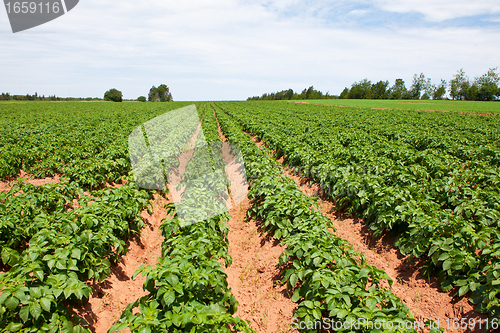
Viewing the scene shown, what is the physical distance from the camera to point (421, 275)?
439 cm

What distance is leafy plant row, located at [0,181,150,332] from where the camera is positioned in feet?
8.89

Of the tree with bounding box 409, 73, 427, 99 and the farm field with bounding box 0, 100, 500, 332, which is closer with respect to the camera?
the farm field with bounding box 0, 100, 500, 332

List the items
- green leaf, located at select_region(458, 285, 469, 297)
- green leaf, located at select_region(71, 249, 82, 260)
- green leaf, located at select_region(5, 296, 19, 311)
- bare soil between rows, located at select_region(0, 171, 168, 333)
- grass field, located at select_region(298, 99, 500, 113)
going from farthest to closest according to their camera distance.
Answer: grass field, located at select_region(298, 99, 500, 113) → bare soil between rows, located at select_region(0, 171, 168, 333) → green leaf, located at select_region(458, 285, 469, 297) → green leaf, located at select_region(71, 249, 82, 260) → green leaf, located at select_region(5, 296, 19, 311)

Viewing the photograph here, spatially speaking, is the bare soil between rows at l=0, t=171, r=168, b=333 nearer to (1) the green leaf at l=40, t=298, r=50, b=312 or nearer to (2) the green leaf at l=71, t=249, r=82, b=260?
(2) the green leaf at l=71, t=249, r=82, b=260

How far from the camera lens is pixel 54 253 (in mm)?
3418

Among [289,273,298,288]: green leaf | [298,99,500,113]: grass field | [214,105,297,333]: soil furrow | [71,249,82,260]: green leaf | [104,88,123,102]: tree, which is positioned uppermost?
[104,88,123,102]: tree

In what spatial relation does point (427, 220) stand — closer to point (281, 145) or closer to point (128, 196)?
point (128, 196)

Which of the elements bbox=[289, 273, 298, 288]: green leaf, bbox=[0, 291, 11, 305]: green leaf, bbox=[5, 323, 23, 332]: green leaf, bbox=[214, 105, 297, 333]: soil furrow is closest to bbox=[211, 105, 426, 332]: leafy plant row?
bbox=[289, 273, 298, 288]: green leaf

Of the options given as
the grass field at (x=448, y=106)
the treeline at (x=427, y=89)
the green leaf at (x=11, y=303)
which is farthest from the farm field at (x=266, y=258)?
the treeline at (x=427, y=89)

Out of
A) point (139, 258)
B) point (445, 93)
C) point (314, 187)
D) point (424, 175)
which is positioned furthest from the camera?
Result: point (445, 93)

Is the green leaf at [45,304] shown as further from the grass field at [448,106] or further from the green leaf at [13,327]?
the grass field at [448,106]

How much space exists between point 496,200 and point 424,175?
2071 mm

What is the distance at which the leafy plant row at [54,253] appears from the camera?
8.89 feet

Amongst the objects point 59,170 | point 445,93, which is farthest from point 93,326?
point 445,93
